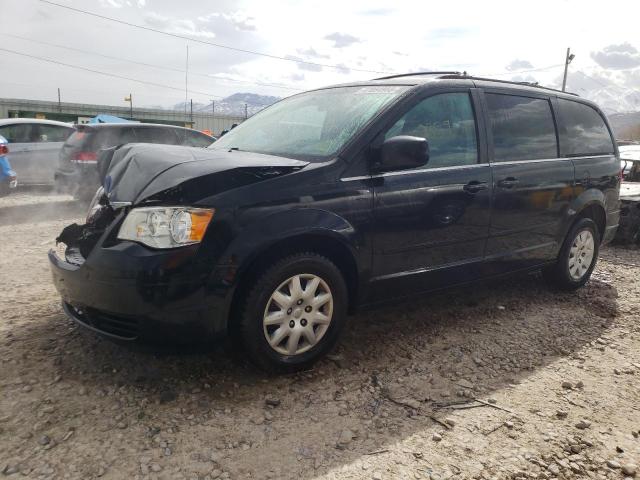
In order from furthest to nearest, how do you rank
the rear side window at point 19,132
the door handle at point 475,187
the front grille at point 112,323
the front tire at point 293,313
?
the rear side window at point 19,132 < the door handle at point 475,187 < the front tire at point 293,313 < the front grille at point 112,323

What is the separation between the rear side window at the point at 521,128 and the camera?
3840mm

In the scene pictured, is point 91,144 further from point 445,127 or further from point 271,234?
point 271,234

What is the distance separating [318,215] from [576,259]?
10.2ft

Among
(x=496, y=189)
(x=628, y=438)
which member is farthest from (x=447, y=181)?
(x=628, y=438)

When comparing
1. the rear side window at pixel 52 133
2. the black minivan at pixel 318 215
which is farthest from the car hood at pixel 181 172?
the rear side window at pixel 52 133

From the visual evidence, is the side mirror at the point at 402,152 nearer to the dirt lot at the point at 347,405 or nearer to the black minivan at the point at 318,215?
the black minivan at the point at 318,215

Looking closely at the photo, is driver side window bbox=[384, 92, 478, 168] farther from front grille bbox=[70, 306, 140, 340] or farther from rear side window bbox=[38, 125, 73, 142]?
rear side window bbox=[38, 125, 73, 142]

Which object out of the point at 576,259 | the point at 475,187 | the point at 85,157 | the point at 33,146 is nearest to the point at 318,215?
the point at 475,187

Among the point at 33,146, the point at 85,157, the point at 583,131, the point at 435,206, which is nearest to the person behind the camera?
the point at 435,206

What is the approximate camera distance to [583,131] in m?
4.70

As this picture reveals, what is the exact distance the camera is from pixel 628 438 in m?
2.54

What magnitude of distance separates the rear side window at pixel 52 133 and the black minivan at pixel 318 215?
8.21 m

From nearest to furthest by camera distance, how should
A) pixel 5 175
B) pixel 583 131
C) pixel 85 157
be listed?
1. pixel 583 131
2. pixel 5 175
3. pixel 85 157

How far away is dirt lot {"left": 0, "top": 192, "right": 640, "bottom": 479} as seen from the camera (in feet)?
7.34
